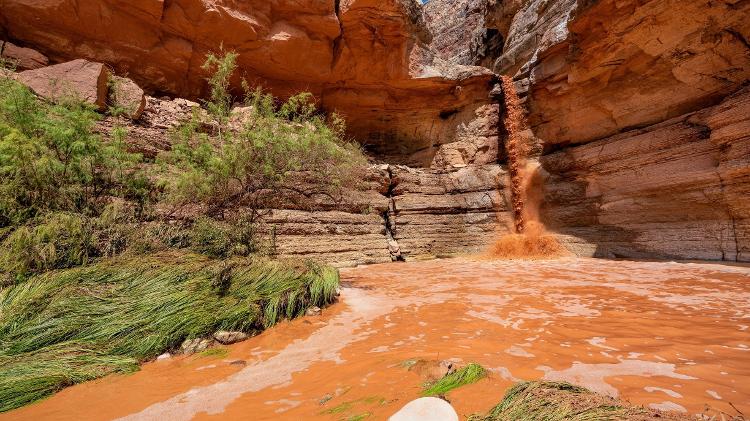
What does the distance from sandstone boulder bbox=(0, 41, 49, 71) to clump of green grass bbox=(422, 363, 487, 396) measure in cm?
1506

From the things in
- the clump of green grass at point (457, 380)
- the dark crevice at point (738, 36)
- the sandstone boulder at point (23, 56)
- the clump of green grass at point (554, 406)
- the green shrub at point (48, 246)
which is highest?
the sandstone boulder at point (23, 56)

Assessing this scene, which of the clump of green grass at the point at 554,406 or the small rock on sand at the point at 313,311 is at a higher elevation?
the clump of green grass at the point at 554,406

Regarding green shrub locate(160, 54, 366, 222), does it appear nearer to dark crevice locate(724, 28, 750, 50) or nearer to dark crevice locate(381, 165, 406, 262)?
dark crevice locate(381, 165, 406, 262)

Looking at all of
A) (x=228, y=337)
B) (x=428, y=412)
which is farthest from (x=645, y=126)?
(x=228, y=337)

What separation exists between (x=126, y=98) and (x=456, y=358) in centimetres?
1189

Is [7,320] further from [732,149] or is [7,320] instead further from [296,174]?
[732,149]

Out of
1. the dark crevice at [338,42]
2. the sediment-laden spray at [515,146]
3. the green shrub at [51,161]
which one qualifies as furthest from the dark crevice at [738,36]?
the green shrub at [51,161]

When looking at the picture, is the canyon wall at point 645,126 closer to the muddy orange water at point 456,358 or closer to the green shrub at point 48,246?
the muddy orange water at point 456,358

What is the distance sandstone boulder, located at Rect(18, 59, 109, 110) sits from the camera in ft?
27.9

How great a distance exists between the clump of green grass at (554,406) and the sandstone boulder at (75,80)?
1098 cm

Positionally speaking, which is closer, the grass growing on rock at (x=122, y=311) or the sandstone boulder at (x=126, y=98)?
the grass growing on rock at (x=122, y=311)

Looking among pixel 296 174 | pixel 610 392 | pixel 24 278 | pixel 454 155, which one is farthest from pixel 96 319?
pixel 454 155

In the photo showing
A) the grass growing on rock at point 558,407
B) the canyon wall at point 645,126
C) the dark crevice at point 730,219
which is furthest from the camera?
the canyon wall at point 645,126

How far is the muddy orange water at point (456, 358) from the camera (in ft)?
6.89
